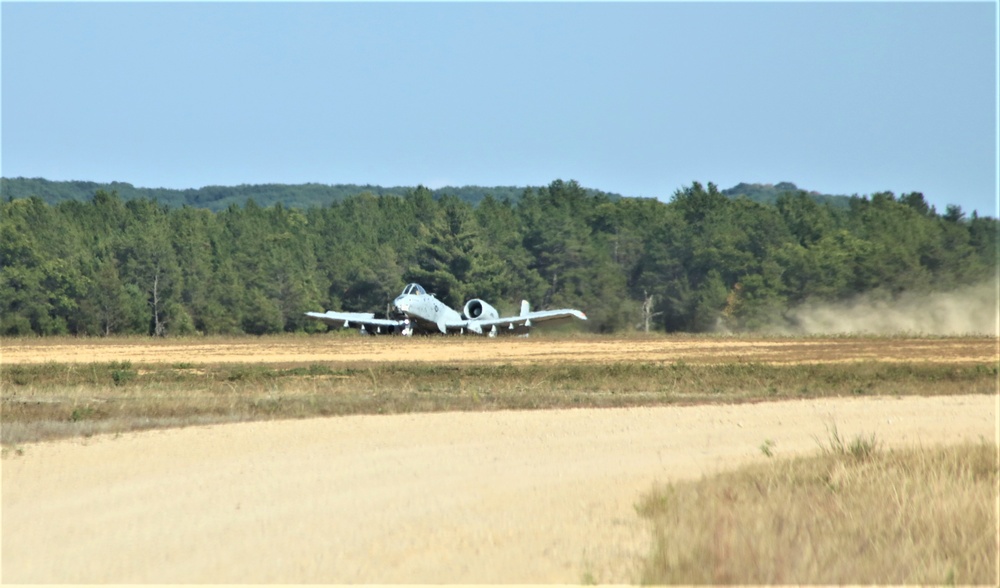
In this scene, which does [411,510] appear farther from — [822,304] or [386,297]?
[386,297]

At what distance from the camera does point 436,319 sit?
164 feet

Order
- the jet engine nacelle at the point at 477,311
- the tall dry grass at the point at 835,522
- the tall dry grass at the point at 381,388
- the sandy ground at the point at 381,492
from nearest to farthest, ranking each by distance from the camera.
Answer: the tall dry grass at the point at 835,522
the sandy ground at the point at 381,492
the tall dry grass at the point at 381,388
the jet engine nacelle at the point at 477,311

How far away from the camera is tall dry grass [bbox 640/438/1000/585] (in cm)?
862

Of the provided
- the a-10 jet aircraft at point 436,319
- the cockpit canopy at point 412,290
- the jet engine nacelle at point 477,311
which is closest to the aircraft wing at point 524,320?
the a-10 jet aircraft at point 436,319

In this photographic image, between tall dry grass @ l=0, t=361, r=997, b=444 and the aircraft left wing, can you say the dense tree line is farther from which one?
tall dry grass @ l=0, t=361, r=997, b=444

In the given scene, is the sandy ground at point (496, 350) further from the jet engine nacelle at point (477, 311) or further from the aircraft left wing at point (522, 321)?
the jet engine nacelle at point (477, 311)

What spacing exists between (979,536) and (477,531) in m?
4.17

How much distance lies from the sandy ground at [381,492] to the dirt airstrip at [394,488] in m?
0.03

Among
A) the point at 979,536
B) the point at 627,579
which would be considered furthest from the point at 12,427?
the point at 979,536

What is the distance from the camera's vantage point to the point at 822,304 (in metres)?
67.6

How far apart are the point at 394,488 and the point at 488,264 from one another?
61422 millimetres

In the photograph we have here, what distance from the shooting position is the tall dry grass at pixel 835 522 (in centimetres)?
862

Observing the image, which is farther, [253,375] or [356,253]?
[356,253]

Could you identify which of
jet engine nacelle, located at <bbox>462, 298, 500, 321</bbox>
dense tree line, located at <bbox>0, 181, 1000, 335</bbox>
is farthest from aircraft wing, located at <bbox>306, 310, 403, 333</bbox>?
dense tree line, located at <bbox>0, 181, 1000, 335</bbox>
